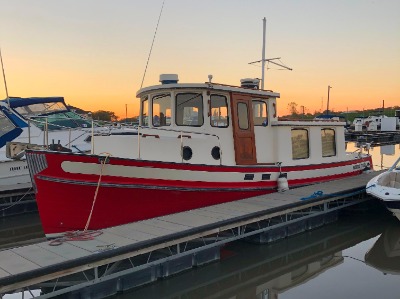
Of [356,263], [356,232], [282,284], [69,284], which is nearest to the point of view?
[69,284]

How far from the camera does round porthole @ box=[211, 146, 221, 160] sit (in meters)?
10.4

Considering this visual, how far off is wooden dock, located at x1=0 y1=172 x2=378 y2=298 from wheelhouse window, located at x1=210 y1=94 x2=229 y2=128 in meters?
2.13

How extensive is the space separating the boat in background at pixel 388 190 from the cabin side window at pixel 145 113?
257 inches

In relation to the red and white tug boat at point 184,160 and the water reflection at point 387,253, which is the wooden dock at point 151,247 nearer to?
the red and white tug boat at point 184,160

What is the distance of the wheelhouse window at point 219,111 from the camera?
10.5 m

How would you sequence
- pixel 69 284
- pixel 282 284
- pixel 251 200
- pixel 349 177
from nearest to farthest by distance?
pixel 69 284 < pixel 282 284 < pixel 251 200 < pixel 349 177

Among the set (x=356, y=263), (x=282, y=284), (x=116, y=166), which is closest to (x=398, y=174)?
(x=356, y=263)

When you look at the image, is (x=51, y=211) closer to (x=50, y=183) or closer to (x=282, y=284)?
(x=50, y=183)

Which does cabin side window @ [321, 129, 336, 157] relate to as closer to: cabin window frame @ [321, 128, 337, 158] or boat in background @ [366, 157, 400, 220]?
cabin window frame @ [321, 128, 337, 158]

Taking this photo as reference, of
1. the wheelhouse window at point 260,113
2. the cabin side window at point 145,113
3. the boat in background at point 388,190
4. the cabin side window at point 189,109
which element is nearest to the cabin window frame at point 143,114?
the cabin side window at point 145,113

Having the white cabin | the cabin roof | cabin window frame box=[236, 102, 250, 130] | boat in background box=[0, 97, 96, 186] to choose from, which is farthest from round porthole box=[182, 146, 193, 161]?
boat in background box=[0, 97, 96, 186]

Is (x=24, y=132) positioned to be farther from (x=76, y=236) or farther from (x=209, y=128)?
(x=76, y=236)

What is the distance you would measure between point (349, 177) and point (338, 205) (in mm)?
2741

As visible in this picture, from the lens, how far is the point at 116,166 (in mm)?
8539
